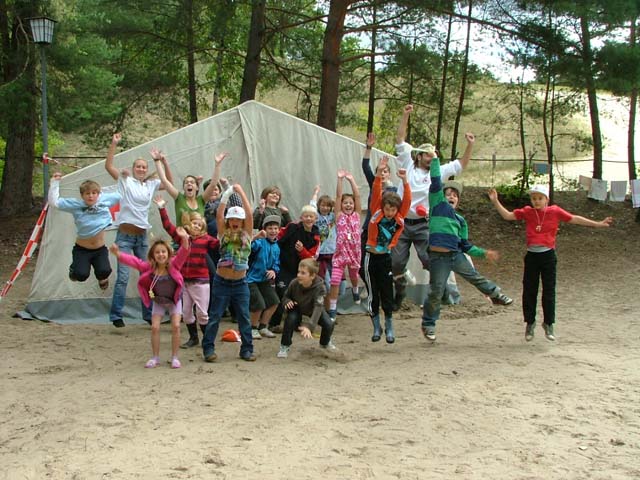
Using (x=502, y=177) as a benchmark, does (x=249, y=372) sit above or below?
below

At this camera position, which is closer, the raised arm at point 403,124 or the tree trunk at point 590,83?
the raised arm at point 403,124

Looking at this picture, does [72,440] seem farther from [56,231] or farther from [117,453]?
[56,231]

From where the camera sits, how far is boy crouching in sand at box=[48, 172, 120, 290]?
749 cm

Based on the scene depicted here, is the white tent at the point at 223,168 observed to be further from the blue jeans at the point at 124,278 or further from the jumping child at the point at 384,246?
the jumping child at the point at 384,246

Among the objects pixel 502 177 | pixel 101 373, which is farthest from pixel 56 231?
pixel 502 177

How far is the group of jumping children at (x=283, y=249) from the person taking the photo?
6438 millimetres

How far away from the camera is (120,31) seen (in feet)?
50.3

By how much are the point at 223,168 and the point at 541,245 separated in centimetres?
381

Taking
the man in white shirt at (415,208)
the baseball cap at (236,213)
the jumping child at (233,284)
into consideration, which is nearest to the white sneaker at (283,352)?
the jumping child at (233,284)

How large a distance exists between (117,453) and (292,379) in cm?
185

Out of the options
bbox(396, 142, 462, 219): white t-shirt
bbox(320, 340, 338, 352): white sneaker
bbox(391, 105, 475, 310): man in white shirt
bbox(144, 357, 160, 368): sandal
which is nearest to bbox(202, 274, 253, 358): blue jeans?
bbox(144, 357, 160, 368): sandal

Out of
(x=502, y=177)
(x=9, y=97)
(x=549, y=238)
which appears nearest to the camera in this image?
(x=549, y=238)

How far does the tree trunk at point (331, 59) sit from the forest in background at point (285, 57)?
0.8 inches

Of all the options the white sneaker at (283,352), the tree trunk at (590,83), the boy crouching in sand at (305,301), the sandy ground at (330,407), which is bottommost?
the sandy ground at (330,407)
